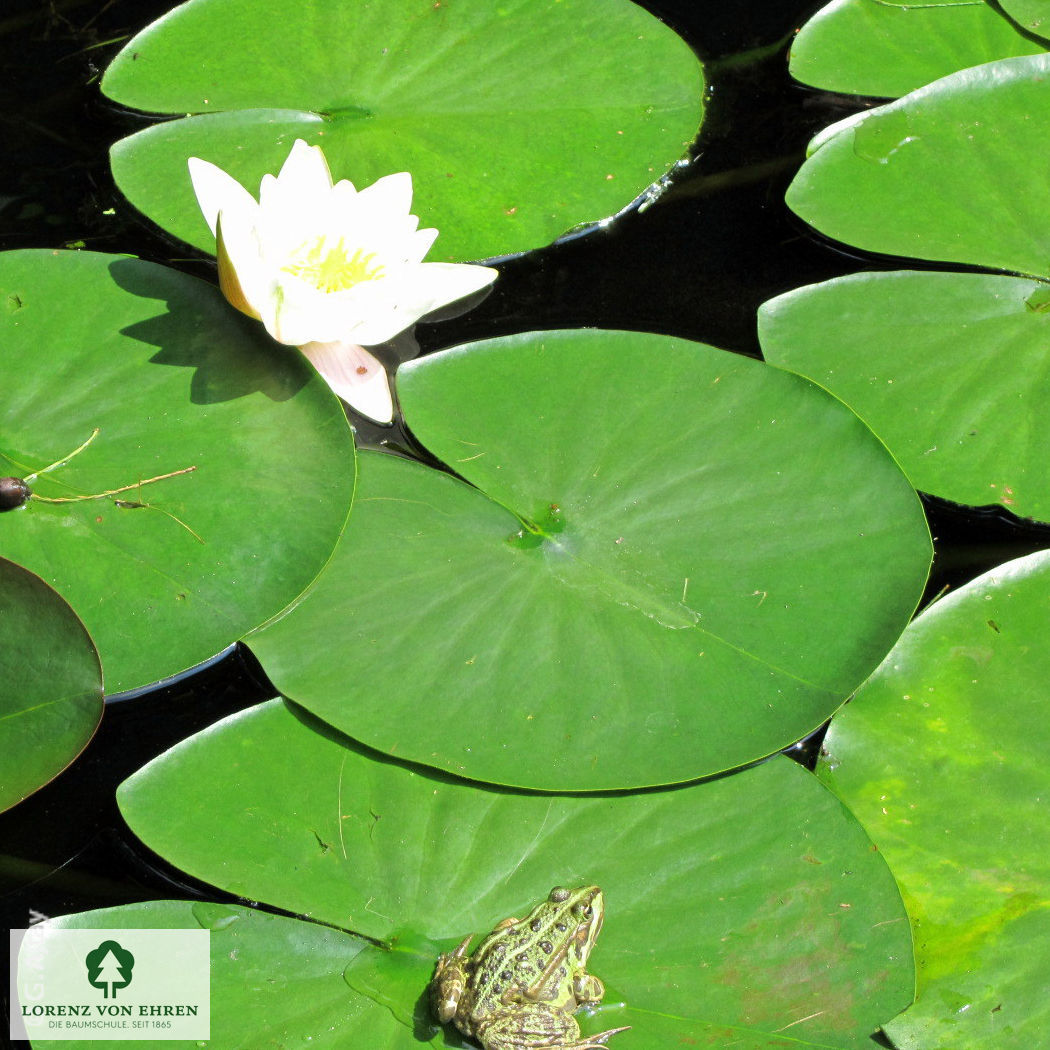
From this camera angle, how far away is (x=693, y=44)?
3.20 m

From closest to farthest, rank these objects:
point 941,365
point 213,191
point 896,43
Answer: point 213,191, point 941,365, point 896,43

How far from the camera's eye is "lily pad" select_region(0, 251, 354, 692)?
2.04m

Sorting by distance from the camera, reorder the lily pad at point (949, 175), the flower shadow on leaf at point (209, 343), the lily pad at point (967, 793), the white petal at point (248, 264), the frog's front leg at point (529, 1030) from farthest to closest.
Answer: the lily pad at point (949, 175) < the flower shadow on leaf at point (209, 343) < the white petal at point (248, 264) < the lily pad at point (967, 793) < the frog's front leg at point (529, 1030)

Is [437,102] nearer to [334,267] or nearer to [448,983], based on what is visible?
[334,267]

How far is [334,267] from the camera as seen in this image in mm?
2383

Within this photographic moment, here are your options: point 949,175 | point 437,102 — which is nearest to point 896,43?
point 949,175

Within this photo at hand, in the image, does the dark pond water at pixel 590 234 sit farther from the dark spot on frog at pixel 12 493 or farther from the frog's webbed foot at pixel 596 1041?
the frog's webbed foot at pixel 596 1041

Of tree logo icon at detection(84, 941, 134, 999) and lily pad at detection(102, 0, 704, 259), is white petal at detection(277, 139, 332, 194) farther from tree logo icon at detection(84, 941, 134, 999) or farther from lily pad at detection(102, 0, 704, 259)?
tree logo icon at detection(84, 941, 134, 999)

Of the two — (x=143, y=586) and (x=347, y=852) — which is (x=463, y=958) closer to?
(x=347, y=852)

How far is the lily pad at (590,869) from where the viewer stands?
1824 mm

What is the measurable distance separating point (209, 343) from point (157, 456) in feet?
1.09

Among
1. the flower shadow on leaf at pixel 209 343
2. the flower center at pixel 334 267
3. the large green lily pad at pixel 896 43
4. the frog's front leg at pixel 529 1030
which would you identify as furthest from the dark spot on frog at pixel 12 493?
the large green lily pad at pixel 896 43

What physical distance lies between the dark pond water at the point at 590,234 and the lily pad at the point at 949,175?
0.41 ft

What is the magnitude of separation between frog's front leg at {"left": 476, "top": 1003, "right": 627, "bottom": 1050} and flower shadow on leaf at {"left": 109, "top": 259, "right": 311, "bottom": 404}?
145cm
